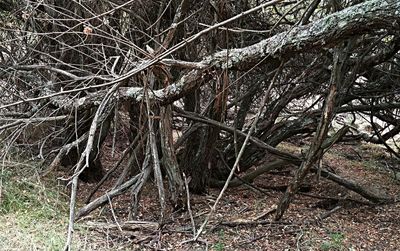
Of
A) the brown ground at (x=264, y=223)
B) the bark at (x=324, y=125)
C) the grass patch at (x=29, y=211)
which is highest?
the bark at (x=324, y=125)

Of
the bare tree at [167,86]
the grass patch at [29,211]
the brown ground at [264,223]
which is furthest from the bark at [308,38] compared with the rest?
the grass patch at [29,211]

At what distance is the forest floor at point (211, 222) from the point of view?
3.73 metres

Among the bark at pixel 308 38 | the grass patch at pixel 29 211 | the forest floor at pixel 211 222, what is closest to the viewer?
the bark at pixel 308 38

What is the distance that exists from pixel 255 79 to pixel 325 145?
151 centimetres

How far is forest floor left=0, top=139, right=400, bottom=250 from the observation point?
147 inches

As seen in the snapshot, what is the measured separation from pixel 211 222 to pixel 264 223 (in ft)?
1.47

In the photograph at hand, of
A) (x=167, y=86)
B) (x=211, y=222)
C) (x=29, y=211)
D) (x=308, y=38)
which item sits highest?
(x=308, y=38)

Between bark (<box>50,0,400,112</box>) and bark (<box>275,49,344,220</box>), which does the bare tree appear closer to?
bark (<box>275,49,344,220</box>)

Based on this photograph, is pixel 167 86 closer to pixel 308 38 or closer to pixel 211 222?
pixel 308 38

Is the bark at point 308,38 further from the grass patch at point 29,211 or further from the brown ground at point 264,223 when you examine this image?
the grass patch at point 29,211

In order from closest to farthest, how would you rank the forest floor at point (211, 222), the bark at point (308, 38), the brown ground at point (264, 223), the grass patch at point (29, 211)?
the bark at point (308, 38)
the grass patch at point (29, 211)
the forest floor at point (211, 222)
the brown ground at point (264, 223)

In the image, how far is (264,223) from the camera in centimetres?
425

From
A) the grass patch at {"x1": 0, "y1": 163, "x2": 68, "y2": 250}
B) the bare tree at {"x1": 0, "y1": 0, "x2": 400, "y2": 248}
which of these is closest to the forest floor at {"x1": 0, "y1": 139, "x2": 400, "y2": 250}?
the grass patch at {"x1": 0, "y1": 163, "x2": 68, "y2": 250}

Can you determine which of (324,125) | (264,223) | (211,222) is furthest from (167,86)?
(264,223)
